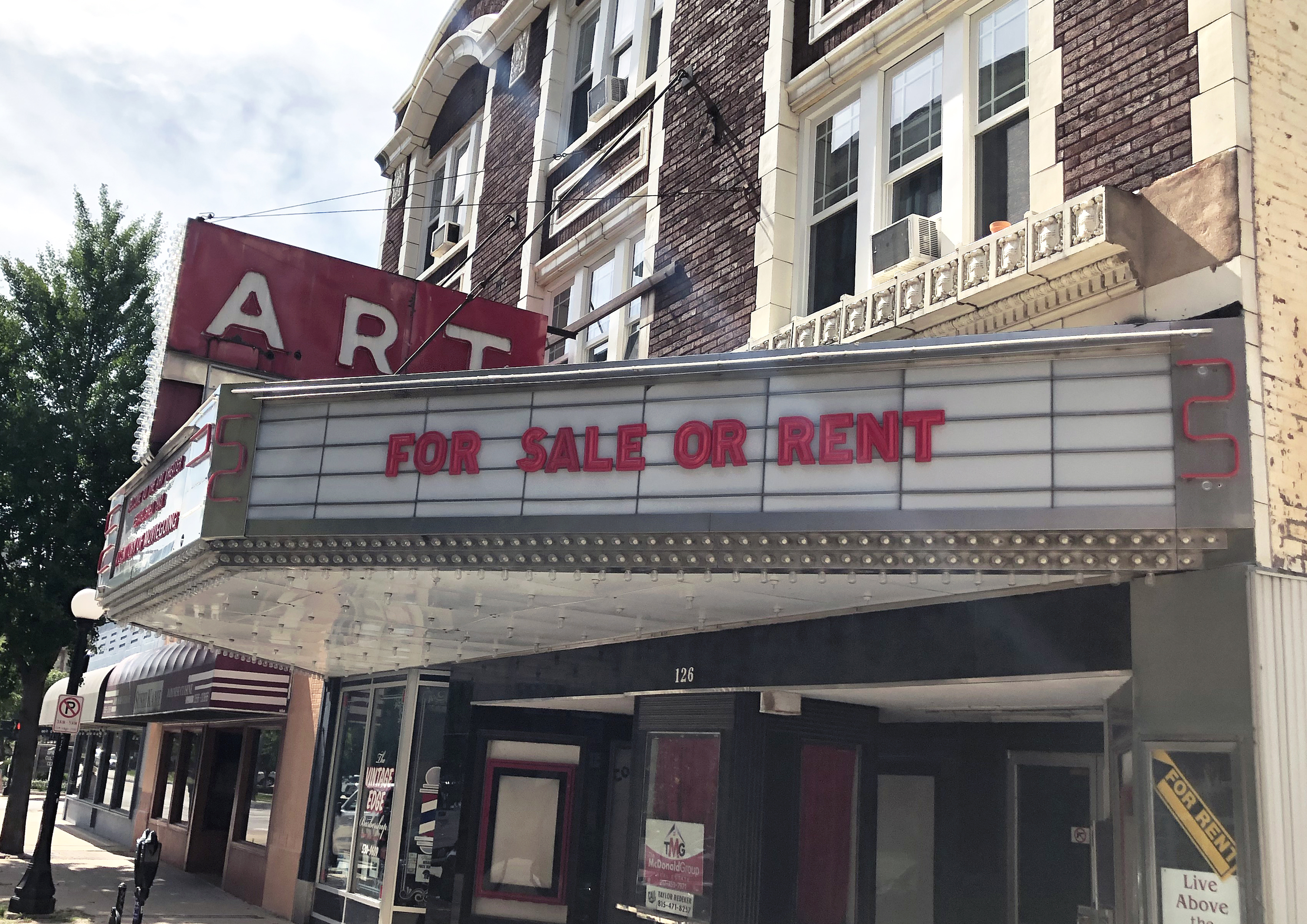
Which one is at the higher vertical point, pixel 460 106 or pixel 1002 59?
pixel 460 106

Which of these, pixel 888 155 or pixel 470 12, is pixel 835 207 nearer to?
pixel 888 155

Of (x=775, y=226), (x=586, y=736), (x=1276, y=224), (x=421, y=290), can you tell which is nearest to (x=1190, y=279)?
(x=1276, y=224)

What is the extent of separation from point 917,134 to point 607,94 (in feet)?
19.9

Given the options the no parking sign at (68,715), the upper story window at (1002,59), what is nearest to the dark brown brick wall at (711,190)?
the upper story window at (1002,59)

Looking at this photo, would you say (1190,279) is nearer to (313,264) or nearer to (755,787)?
(755,787)

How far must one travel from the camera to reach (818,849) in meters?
11.2

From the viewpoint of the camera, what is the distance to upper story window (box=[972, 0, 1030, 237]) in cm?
942

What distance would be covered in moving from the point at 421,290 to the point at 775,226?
15.9 feet

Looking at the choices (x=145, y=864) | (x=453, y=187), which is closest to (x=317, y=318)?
(x=145, y=864)

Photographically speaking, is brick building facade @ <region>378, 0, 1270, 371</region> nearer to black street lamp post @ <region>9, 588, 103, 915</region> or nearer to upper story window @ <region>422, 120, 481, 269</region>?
upper story window @ <region>422, 120, 481, 269</region>

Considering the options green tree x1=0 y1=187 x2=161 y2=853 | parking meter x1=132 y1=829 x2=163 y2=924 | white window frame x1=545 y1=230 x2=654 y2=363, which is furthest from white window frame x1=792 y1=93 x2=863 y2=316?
green tree x1=0 y1=187 x2=161 y2=853

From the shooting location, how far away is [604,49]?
648 inches

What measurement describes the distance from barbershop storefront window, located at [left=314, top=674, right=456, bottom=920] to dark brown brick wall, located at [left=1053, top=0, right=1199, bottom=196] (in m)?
10.8

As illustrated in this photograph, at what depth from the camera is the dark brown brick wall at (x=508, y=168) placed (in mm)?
17609
